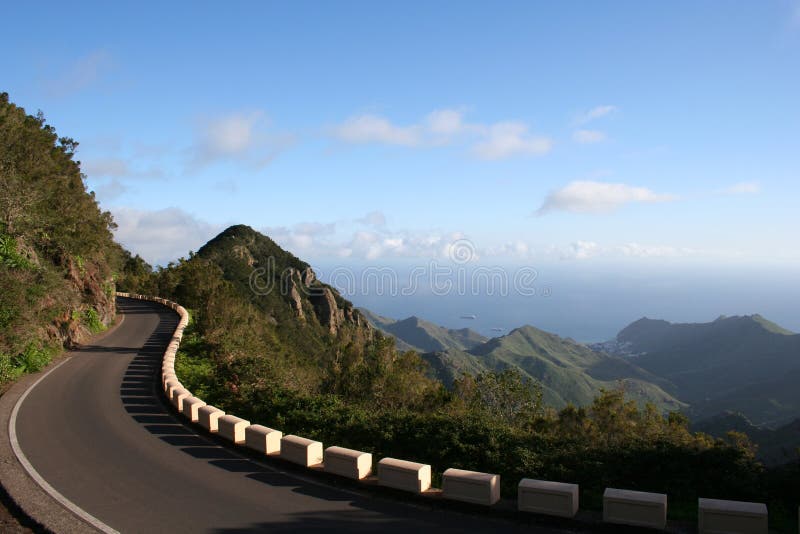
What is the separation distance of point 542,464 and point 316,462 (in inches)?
152

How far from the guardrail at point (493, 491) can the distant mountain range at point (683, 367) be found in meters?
62.0

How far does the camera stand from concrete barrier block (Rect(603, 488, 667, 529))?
643 cm

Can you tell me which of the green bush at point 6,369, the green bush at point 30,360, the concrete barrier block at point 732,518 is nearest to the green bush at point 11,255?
the green bush at point 30,360

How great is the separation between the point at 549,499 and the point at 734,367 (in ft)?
518

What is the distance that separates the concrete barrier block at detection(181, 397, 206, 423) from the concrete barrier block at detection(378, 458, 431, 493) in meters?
5.66

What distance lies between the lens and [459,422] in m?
10.9

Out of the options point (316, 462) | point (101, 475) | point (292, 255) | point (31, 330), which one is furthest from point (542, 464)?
point (292, 255)

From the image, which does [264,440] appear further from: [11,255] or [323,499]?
[11,255]

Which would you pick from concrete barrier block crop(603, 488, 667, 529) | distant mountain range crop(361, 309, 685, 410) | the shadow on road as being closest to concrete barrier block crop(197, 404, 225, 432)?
the shadow on road

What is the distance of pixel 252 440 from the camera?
384 inches

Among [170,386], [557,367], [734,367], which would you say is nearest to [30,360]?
[170,386]

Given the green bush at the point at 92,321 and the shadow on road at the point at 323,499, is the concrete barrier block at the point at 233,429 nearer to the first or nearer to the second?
the shadow on road at the point at 323,499

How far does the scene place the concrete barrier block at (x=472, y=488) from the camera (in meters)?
7.15

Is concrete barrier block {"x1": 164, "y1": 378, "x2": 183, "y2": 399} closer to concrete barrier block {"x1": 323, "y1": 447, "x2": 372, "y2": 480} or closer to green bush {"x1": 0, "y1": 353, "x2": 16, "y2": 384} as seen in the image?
green bush {"x1": 0, "y1": 353, "x2": 16, "y2": 384}
